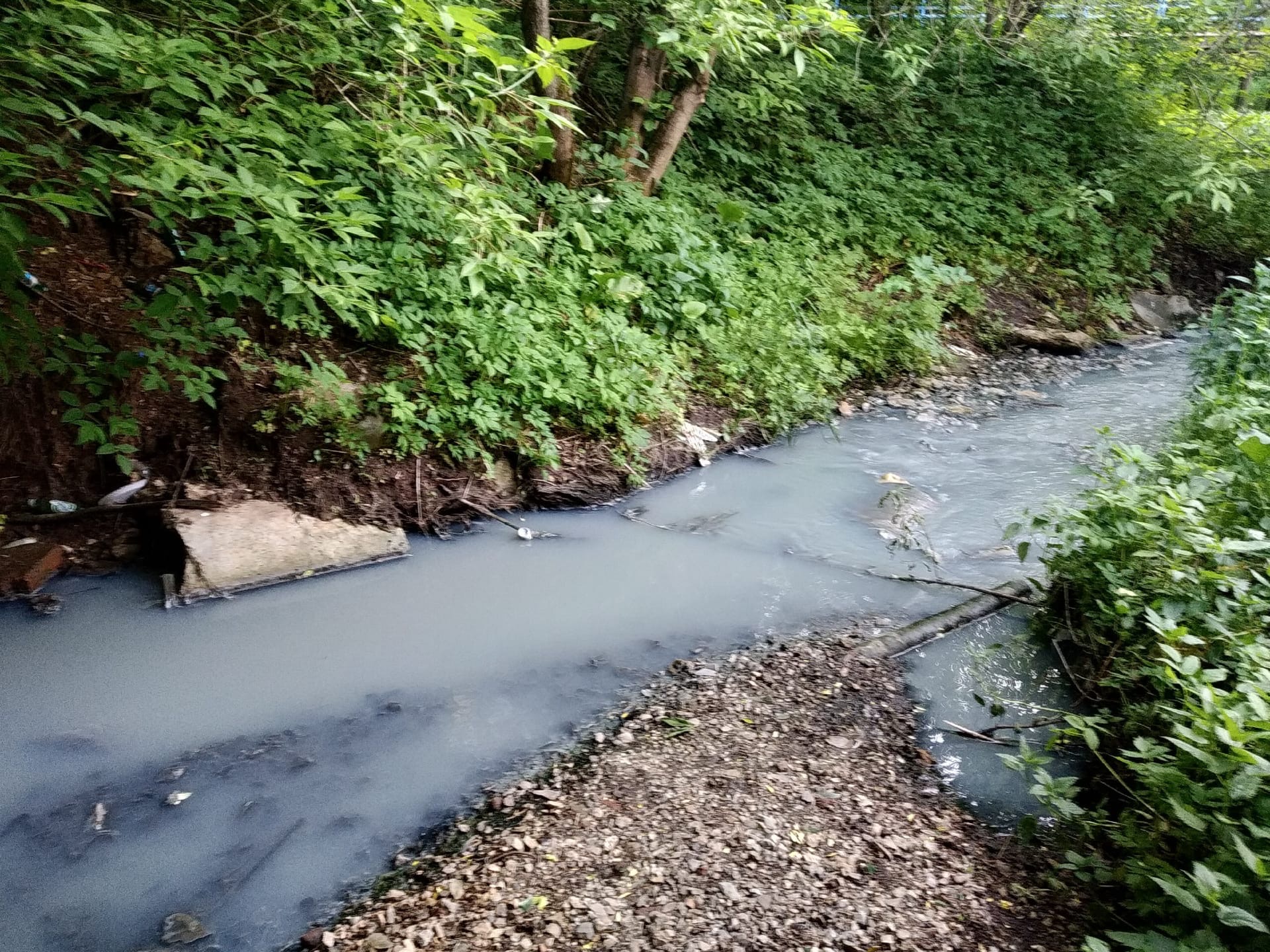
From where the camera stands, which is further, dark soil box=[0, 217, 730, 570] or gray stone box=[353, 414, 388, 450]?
gray stone box=[353, 414, 388, 450]

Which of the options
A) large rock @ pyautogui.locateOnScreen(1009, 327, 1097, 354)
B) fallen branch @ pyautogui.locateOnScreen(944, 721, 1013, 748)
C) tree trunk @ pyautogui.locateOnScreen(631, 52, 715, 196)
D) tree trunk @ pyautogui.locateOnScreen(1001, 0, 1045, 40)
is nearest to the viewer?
fallen branch @ pyautogui.locateOnScreen(944, 721, 1013, 748)

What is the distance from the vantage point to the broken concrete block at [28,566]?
425 cm

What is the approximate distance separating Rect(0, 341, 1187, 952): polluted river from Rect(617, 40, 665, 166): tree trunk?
12.2 feet

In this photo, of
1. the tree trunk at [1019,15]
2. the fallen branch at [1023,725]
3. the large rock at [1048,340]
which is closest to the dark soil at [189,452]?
the fallen branch at [1023,725]

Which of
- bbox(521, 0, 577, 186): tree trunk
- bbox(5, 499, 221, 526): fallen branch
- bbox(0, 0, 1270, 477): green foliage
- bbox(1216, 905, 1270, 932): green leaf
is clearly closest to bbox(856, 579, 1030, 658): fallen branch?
bbox(1216, 905, 1270, 932): green leaf

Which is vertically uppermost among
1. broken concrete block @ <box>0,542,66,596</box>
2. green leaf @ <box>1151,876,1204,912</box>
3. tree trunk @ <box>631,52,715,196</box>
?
tree trunk @ <box>631,52,715,196</box>

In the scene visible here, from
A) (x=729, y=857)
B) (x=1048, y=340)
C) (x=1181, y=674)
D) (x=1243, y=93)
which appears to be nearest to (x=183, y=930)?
(x=729, y=857)

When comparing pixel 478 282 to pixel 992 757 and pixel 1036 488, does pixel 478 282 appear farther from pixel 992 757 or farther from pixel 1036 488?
pixel 1036 488

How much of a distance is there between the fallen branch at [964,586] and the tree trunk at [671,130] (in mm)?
4862

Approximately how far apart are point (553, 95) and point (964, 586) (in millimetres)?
5019

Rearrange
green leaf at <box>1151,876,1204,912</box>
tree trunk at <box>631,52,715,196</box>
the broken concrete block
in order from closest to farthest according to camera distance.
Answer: green leaf at <box>1151,876,1204,912</box> < the broken concrete block < tree trunk at <box>631,52,715,196</box>

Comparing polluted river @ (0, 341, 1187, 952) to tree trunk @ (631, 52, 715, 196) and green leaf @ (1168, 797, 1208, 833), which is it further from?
tree trunk @ (631, 52, 715, 196)

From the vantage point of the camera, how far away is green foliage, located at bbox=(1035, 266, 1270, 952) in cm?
226

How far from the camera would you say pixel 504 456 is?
5.69 meters
